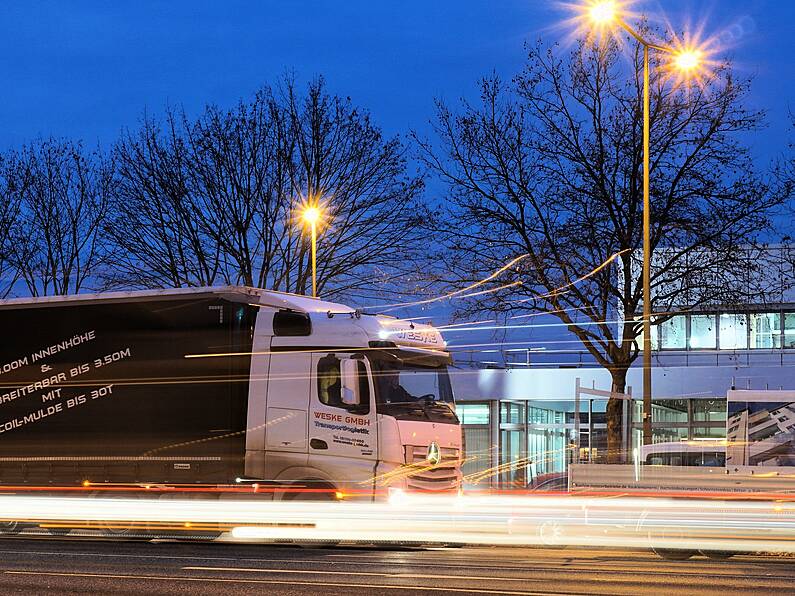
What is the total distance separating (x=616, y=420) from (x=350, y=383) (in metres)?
14.1

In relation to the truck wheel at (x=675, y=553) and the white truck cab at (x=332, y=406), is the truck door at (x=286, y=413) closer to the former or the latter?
the white truck cab at (x=332, y=406)

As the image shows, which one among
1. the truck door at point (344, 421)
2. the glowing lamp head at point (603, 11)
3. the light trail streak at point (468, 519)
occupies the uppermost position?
the glowing lamp head at point (603, 11)

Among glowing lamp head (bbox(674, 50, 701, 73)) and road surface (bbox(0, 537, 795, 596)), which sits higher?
glowing lamp head (bbox(674, 50, 701, 73))

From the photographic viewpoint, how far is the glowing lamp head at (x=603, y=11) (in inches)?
950

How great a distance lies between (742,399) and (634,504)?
10.7m

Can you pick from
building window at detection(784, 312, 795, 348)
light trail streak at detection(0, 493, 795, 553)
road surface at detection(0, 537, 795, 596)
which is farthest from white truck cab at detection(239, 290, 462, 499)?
building window at detection(784, 312, 795, 348)

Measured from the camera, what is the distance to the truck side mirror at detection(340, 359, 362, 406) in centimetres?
1848

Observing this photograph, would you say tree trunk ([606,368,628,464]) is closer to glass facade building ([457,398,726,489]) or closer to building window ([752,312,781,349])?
glass facade building ([457,398,726,489])

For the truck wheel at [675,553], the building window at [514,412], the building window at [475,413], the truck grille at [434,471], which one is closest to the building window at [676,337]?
the building window at [514,412]

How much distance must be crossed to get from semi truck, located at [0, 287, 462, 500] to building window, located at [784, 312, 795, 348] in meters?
27.8

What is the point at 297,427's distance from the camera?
61.2 feet

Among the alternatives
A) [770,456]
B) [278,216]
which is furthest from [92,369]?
[278,216]

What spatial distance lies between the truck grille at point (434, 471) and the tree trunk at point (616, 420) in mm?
11817

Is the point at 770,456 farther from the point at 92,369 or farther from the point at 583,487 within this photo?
the point at 92,369
